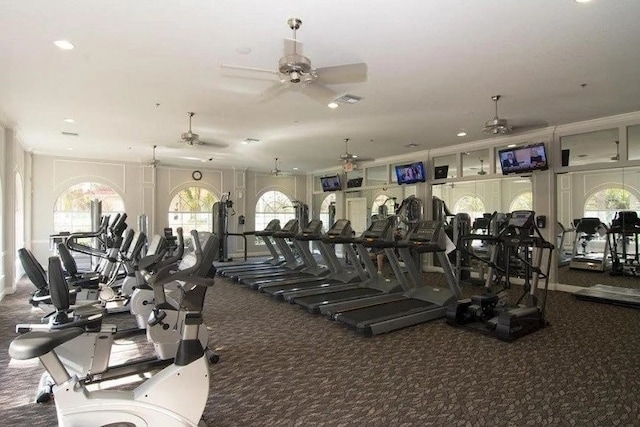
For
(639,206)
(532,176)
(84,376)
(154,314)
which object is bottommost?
(84,376)

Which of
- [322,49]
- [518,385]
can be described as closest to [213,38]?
[322,49]

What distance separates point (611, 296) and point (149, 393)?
6.60m

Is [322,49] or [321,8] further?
[322,49]

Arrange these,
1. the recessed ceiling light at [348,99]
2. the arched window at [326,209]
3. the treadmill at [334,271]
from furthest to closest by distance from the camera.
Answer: the arched window at [326,209] < the treadmill at [334,271] < the recessed ceiling light at [348,99]

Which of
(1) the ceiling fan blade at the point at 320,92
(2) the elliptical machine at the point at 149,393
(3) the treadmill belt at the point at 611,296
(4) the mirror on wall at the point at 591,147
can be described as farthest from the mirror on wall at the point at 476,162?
(2) the elliptical machine at the point at 149,393

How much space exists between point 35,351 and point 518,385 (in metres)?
3.26

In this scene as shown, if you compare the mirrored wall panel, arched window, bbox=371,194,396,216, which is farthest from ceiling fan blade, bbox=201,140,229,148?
the mirrored wall panel

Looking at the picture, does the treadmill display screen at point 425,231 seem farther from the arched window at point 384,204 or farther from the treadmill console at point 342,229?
the arched window at point 384,204

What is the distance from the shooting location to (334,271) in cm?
737

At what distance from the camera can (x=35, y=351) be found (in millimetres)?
1631

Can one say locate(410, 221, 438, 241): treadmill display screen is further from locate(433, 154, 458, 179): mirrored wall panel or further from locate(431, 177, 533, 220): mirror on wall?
locate(431, 177, 533, 220): mirror on wall

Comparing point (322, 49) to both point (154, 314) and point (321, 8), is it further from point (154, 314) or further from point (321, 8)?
point (154, 314)

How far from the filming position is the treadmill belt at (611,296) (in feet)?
17.7

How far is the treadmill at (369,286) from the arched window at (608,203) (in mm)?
5058
